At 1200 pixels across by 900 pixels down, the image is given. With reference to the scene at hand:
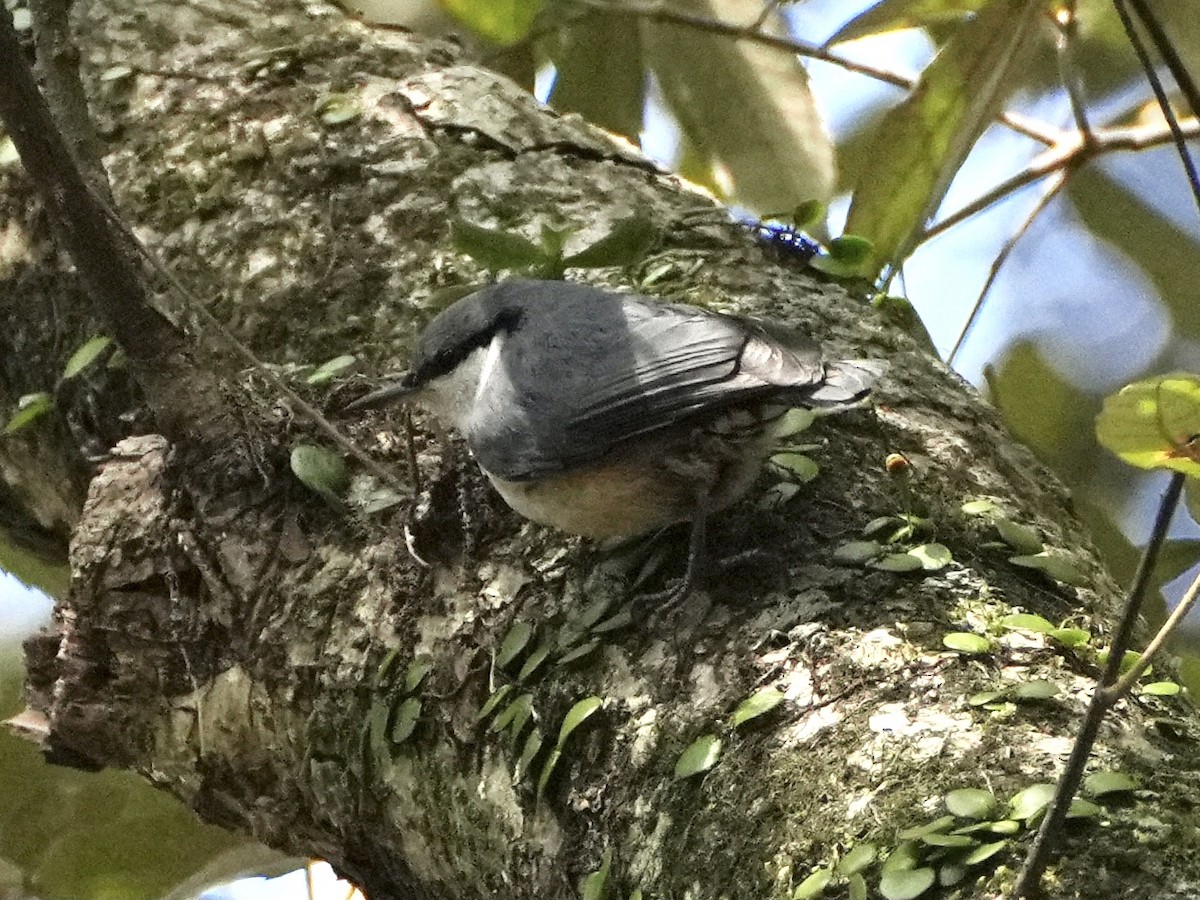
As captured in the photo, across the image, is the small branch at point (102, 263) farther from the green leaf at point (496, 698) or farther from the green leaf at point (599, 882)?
the green leaf at point (599, 882)

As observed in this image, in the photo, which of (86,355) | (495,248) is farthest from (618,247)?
(86,355)

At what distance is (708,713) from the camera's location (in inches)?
46.1

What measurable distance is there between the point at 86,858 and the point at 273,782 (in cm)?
86

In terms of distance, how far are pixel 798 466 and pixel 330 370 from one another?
64 centimetres

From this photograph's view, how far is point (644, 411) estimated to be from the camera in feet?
4.50

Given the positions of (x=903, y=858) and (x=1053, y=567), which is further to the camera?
(x=1053, y=567)

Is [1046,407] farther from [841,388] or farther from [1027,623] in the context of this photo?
[1027,623]

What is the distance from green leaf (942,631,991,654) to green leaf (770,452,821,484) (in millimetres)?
301

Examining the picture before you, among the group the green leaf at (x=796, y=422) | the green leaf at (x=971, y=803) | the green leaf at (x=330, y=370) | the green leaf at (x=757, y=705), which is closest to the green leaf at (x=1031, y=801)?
the green leaf at (x=971, y=803)

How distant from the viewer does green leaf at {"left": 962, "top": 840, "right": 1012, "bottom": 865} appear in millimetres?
905

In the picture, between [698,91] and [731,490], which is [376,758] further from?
[698,91]

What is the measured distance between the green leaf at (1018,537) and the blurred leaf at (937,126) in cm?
56

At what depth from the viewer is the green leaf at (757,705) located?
113 cm

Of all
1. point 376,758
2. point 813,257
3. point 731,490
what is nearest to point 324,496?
point 376,758
